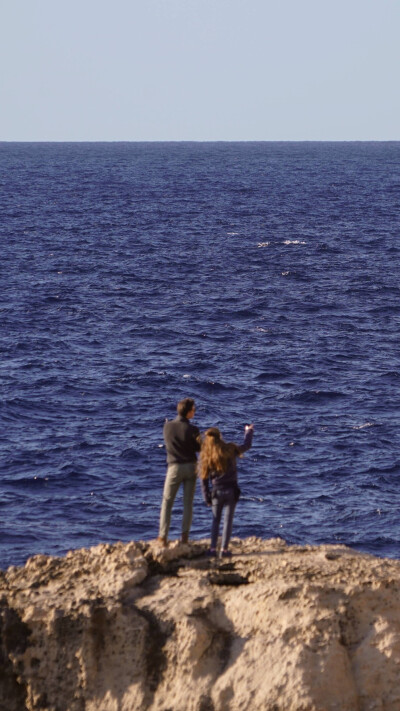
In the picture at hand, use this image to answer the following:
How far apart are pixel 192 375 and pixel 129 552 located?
3023 centimetres

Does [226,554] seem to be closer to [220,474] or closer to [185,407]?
[220,474]

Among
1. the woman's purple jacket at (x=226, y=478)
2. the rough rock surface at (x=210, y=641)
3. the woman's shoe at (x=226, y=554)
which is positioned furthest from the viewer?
the woman's purple jacket at (x=226, y=478)

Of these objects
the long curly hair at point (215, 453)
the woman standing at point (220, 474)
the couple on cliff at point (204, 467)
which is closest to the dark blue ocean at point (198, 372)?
the couple on cliff at point (204, 467)

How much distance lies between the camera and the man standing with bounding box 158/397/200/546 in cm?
1633

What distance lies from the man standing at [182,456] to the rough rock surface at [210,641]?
1606mm

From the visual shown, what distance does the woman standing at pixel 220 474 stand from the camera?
15945 mm

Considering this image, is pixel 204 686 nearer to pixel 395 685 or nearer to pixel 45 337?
pixel 395 685

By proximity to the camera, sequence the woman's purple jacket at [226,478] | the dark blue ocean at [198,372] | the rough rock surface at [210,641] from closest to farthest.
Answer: the rough rock surface at [210,641] < the woman's purple jacket at [226,478] < the dark blue ocean at [198,372]

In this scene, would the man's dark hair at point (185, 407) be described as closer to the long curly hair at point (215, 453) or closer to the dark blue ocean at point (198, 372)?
the long curly hair at point (215, 453)

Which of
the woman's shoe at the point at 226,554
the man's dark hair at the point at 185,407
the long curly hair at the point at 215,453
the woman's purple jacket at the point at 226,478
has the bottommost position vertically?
the woman's shoe at the point at 226,554

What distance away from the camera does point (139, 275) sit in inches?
2788

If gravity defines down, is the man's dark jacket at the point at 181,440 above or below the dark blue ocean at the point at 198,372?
above

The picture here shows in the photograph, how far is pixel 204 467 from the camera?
1606cm

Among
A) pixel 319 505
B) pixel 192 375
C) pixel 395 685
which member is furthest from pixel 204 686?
pixel 192 375
